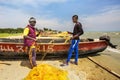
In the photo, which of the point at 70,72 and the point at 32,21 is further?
the point at 32,21

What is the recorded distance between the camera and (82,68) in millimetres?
8023

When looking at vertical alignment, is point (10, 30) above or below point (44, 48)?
below

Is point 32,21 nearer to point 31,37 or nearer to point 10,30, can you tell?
point 31,37

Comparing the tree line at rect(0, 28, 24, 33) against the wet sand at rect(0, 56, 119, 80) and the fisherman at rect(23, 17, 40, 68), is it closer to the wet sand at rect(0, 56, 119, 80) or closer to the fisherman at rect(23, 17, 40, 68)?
the wet sand at rect(0, 56, 119, 80)

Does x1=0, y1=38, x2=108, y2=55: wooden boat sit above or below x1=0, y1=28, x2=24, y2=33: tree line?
above

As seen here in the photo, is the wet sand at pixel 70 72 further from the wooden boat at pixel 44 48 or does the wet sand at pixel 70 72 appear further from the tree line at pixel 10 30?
the tree line at pixel 10 30

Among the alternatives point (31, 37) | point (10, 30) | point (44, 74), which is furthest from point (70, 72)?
point (10, 30)

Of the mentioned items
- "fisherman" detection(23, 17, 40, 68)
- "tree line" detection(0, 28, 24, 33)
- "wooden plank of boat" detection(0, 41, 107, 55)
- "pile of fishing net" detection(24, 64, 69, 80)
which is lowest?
"tree line" detection(0, 28, 24, 33)

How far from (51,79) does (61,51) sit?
427 cm

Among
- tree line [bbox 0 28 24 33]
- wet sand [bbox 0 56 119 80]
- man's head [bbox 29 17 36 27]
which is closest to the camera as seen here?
wet sand [bbox 0 56 119 80]

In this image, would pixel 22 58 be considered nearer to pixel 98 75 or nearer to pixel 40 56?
pixel 40 56

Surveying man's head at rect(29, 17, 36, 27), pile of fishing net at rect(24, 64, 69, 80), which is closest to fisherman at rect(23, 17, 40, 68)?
man's head at rect(29, 17, 36, 27)

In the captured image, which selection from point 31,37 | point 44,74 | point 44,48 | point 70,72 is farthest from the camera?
point 44,48

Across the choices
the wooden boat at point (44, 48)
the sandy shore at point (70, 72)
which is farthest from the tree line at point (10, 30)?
the sandy shore at point (70, 72)
